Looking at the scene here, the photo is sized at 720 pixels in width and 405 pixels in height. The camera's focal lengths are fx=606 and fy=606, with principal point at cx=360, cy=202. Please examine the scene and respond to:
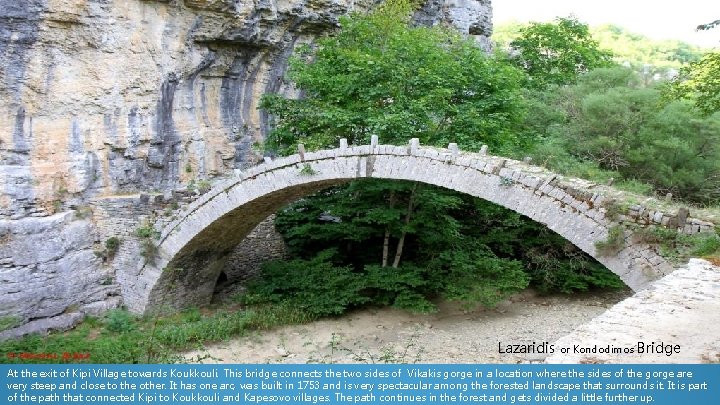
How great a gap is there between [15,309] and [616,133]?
39.0 feet

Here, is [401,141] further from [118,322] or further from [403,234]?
[118,322]

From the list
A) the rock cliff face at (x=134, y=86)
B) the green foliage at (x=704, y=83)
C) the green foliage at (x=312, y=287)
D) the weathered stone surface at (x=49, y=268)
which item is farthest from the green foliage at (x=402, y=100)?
the weathered stone surface at (x=49, y=268)

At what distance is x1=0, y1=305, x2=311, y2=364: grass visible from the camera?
830 centimetres

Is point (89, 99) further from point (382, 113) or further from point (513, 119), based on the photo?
point (513, 119)

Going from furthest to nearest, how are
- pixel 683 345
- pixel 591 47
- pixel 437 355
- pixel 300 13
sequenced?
pixel 591 47, pixel 300 13, pixel 437 355, pixel 683 345

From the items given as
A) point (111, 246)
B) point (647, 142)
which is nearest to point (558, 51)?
point (647, 142)

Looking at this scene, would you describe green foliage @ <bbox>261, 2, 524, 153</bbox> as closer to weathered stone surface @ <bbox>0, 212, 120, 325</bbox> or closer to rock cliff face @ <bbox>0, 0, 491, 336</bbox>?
rock cliff face @ <bbox>0, 0, 491, 336</bbox>

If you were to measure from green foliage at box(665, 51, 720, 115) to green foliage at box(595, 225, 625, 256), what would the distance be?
272 centimetres

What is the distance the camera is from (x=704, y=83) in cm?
783

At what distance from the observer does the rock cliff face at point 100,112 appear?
372 inches

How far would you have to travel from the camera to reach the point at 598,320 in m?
3.90

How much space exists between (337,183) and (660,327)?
21.1 feet

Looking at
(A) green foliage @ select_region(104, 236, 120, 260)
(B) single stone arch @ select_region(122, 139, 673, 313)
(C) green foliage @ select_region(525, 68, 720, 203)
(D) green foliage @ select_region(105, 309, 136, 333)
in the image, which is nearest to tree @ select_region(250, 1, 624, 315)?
(B) single stone arch @ select_region(122, 139, 673, 313)

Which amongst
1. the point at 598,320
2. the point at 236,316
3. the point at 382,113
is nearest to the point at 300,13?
the point at 382,113
